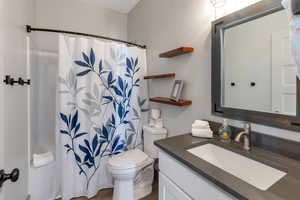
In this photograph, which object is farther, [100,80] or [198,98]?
[100,80]

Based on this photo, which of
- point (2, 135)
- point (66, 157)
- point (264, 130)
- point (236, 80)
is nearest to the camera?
point (2, 135)

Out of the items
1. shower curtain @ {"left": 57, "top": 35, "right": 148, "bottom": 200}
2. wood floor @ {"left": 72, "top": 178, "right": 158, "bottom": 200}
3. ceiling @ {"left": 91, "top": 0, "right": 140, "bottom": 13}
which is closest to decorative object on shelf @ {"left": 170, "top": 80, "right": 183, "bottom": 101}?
shower curtain @ {"left": 57, "top": 35, "right": 148, "bottom": 200}

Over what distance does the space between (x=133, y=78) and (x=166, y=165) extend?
1.29 metres

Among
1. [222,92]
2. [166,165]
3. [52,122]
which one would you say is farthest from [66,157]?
[222,92]

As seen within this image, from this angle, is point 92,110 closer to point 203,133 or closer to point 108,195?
point 108,195

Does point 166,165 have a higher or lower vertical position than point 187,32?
lower

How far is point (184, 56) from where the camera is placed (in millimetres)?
1579

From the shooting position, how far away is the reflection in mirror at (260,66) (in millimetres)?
891

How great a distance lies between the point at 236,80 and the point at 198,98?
0.37 metres

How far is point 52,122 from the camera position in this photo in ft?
6.78

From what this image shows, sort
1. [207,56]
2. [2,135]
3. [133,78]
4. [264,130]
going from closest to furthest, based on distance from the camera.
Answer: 1. [2,135]
2. [264,130]
3. [207,56]
4. [133,78]

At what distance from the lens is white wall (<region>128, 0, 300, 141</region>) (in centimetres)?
134

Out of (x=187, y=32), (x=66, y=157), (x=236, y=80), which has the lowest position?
(x=66, y=157)

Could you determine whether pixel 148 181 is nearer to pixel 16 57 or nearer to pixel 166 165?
pixel 166 165
